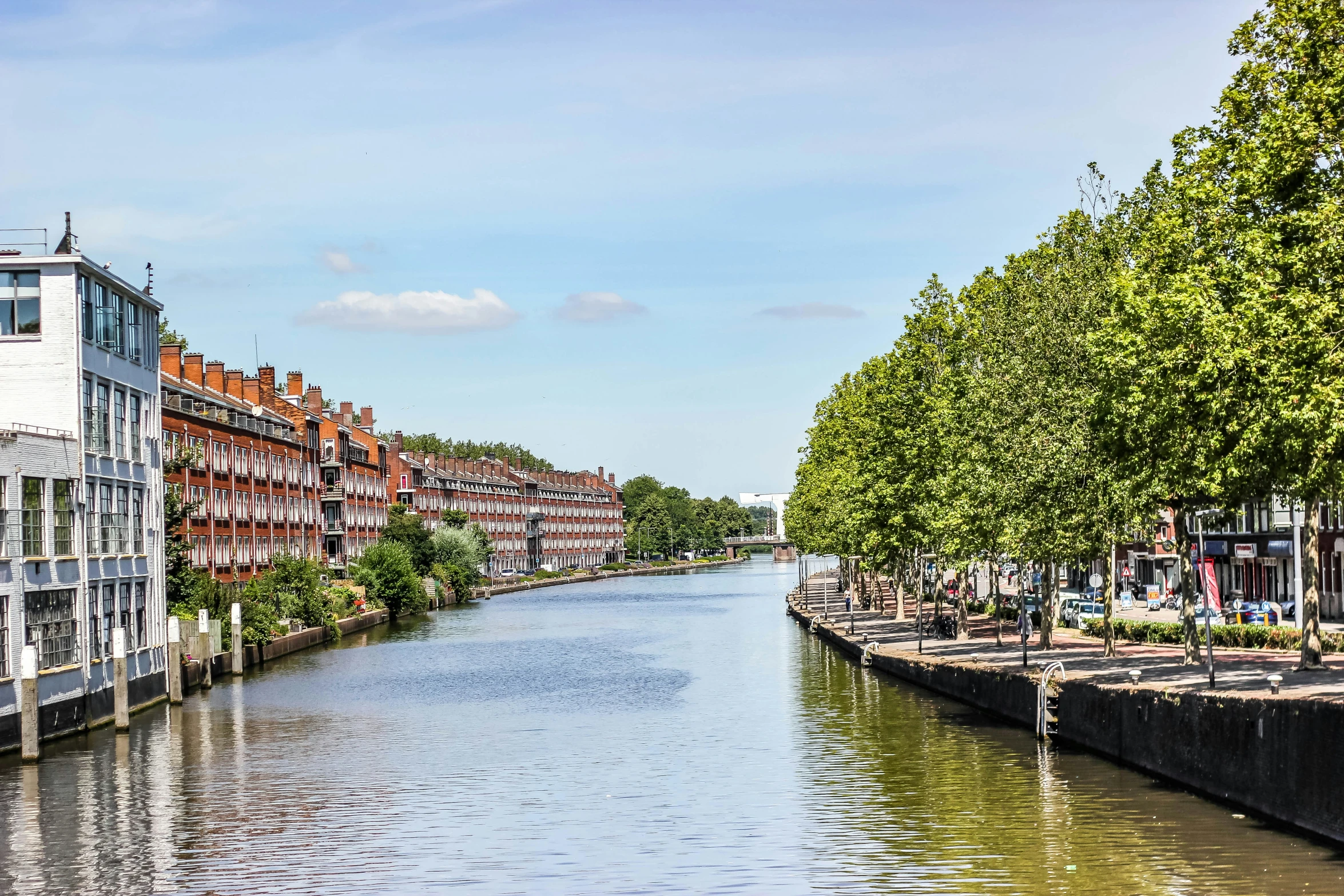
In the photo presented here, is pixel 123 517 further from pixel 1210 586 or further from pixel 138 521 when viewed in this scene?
pixel 1210 586

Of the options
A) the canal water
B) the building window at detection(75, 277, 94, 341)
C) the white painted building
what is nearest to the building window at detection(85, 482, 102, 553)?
the white painted building

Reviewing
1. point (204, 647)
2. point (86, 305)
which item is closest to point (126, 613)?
point (86, 305)

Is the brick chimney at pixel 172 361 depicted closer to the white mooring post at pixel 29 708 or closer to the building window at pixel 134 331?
the building window at pixel 134 331

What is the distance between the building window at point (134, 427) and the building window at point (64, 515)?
7.06 metres

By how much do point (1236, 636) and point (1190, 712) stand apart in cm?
1997

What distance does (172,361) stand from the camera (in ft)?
299

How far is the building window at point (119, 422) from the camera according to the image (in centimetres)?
4978

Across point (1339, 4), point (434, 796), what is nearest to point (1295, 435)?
point (1339, 4)

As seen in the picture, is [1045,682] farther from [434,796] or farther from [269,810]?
[269,810]

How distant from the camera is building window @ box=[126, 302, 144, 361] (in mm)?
51719

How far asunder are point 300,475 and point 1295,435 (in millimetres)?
86530

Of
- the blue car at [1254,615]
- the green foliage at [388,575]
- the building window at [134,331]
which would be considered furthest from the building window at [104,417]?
the green foliage at [388,575]

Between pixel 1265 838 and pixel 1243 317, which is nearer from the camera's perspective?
pixel 1265 838

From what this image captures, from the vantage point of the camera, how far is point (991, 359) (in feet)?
174
